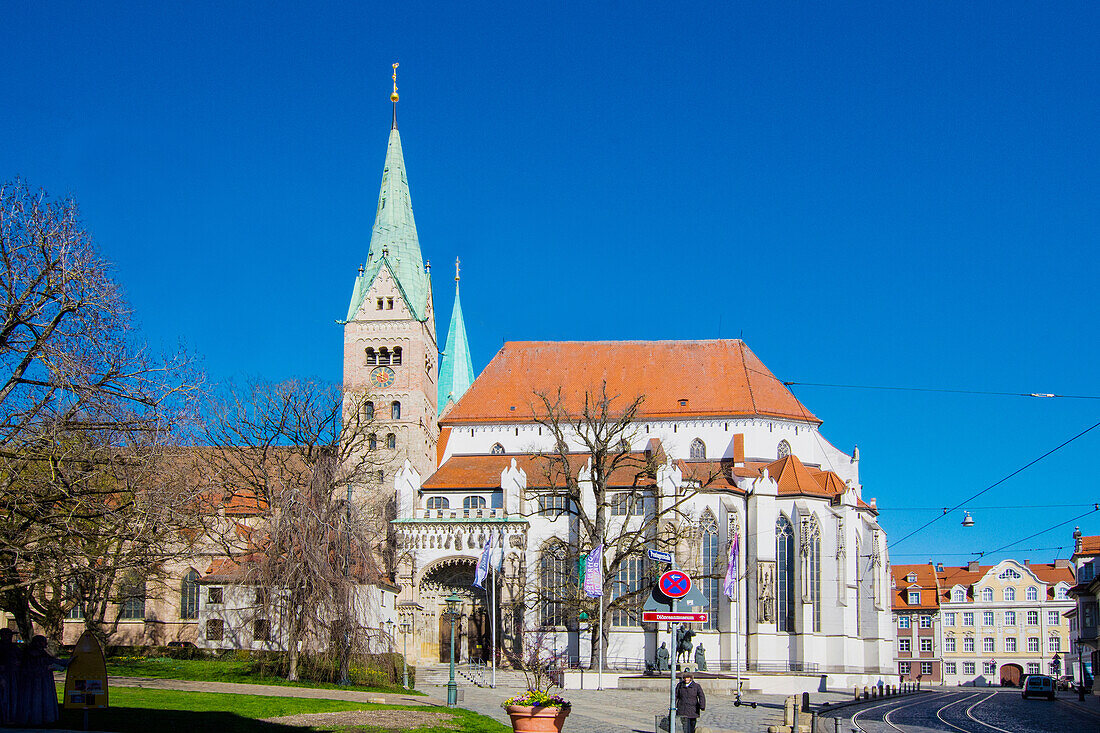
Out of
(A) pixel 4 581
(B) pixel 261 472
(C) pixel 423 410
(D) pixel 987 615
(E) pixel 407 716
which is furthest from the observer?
(D) pixel 987 615

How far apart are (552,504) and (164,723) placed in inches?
1474

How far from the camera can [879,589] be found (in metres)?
58.7

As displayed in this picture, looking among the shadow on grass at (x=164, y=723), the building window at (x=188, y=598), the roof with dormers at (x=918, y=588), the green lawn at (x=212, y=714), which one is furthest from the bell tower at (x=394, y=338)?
the roof with dormers at (x=918, y=588)

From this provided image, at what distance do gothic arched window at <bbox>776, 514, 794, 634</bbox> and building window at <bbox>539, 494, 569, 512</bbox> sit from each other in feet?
34.9

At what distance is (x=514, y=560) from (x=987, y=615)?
57589 millimetres

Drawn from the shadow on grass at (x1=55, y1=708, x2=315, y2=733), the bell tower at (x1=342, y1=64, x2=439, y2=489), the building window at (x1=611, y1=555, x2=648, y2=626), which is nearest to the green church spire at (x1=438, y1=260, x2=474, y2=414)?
the bell tower at (x1=342, y1=64, x2=439, y2=489)

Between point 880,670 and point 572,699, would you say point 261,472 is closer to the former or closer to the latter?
point 572,699

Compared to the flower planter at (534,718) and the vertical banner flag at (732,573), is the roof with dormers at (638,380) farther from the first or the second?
the flower planter at (534,718)

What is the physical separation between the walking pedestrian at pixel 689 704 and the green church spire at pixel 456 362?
2253 inches

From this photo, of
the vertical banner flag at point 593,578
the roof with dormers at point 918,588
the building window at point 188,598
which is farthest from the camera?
Answer: the roof with dormers at point 918,588

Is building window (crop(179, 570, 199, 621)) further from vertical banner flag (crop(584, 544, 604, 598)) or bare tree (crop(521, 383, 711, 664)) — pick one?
vertical banner flag (crop(584, 544, 604, 598))

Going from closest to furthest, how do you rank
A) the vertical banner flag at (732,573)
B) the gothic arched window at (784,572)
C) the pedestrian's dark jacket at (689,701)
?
the pedestrian's dark jacket at (689,701) < the vertical banner flag at (732,573) < the gothic arched window at (784,572)

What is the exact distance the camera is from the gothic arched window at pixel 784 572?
179 feet

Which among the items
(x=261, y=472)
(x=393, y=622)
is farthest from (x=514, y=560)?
(x=261, y=472)
